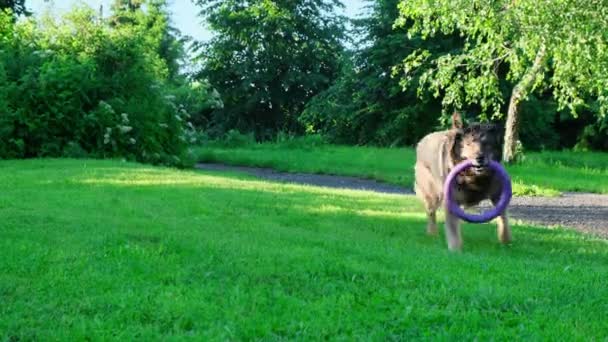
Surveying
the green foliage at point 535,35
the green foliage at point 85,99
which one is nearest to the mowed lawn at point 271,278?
the green foliage at point 535,35

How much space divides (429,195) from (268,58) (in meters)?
39.7

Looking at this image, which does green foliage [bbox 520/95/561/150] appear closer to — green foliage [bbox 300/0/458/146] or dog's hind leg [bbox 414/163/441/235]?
green foliage [bbox 300/0/458/146]

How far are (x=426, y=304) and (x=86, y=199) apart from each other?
569cm

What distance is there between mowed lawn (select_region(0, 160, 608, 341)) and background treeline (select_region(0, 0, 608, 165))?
31.7 ft

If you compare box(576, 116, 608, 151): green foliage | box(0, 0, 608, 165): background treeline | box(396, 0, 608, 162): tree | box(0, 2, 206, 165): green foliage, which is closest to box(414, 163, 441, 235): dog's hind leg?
box(396, 0, 608, 162): tree

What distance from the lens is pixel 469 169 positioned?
7789mm

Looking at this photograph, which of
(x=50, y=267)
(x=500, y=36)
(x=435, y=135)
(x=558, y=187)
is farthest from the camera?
(x=558, y=187)

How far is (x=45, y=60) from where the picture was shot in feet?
64.4

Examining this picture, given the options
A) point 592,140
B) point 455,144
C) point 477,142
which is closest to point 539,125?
point 592,140

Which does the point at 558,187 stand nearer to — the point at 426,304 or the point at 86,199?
the point at 86,199

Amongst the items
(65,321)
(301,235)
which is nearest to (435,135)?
(301,235)

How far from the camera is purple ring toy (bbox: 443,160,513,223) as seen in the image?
25.3 feet

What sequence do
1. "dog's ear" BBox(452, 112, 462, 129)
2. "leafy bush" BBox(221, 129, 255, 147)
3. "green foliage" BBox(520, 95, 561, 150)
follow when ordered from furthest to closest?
"leafy bush" BBox(221, 129, 255, 147)
"green foliage" BBox(520, 95, 561, 150)
"dog's ear" BBox(452, 112, 462, 129)

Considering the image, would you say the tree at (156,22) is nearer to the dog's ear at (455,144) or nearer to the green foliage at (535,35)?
the green foliage at (535,35)
